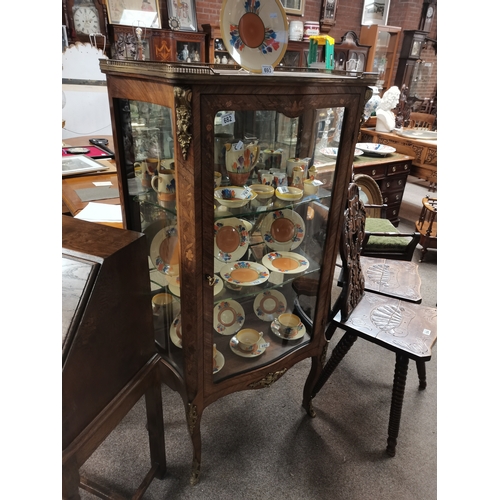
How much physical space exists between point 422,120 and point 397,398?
417cm

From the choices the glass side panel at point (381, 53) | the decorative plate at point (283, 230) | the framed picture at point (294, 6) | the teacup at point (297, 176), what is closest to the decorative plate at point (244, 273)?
the decorative plate at point (283, 230)

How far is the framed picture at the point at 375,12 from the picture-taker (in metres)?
5.34

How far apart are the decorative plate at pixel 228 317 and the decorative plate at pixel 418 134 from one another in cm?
318

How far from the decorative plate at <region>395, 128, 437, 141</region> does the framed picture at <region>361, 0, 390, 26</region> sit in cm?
240

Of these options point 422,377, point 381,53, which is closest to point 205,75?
point 422,377

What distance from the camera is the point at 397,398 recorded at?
5.05 ft

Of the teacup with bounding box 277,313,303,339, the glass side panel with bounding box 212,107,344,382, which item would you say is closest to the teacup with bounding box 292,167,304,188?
the glass side panel with bounding box 212,107,344,382

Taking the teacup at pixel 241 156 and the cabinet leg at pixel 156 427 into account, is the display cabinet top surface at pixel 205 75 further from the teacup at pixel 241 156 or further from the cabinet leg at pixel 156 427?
the cabinet leg at pixel 156 427

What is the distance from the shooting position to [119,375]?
3.37 ft

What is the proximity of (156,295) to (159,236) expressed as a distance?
8.9 inches

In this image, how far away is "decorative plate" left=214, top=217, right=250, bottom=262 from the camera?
3.84 ft

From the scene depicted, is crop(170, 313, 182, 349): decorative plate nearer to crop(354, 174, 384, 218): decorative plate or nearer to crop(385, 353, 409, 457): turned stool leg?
crop(385, 353, 409, 457): turned stool leg

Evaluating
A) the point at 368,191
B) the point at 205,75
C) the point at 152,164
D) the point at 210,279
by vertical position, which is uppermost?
the point at 205,75

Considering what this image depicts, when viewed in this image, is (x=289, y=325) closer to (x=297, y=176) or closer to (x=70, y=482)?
(x=297, y=176)
